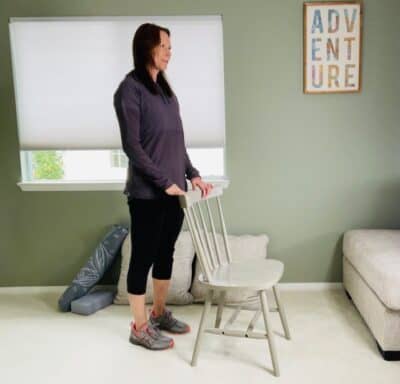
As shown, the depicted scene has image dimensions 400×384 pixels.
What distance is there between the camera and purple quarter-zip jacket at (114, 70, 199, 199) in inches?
81.6

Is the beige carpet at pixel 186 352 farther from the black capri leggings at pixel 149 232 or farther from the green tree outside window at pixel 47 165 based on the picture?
the green tree outside window at pixel 47 165

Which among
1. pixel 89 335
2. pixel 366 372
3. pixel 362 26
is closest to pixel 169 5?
pixel 362 26

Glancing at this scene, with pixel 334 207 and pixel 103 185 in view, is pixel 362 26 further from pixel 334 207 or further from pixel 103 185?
pixel 103 185

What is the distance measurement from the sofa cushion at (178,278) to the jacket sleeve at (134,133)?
0.86m

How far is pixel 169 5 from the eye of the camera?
2.82 metres

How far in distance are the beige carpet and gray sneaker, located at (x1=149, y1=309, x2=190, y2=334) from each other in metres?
0.05

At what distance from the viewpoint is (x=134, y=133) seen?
2080mm

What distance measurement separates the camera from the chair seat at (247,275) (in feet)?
6.50

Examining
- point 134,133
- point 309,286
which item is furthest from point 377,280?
point 134,133

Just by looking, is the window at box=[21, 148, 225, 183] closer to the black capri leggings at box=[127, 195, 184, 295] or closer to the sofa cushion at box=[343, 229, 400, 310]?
the black capri leggings at box=[127, 195, 184, 295]

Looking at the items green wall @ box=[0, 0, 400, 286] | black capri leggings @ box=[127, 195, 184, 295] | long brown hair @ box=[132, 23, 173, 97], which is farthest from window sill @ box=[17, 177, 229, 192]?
long brown hair @ box=[132, 23, 173, 97]

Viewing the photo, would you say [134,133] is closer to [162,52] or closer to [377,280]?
[162,52]

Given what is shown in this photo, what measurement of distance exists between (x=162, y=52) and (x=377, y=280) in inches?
56.8

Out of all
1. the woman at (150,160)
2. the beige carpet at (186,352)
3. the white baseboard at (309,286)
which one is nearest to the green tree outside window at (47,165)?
the beige carpet at (186,352)
